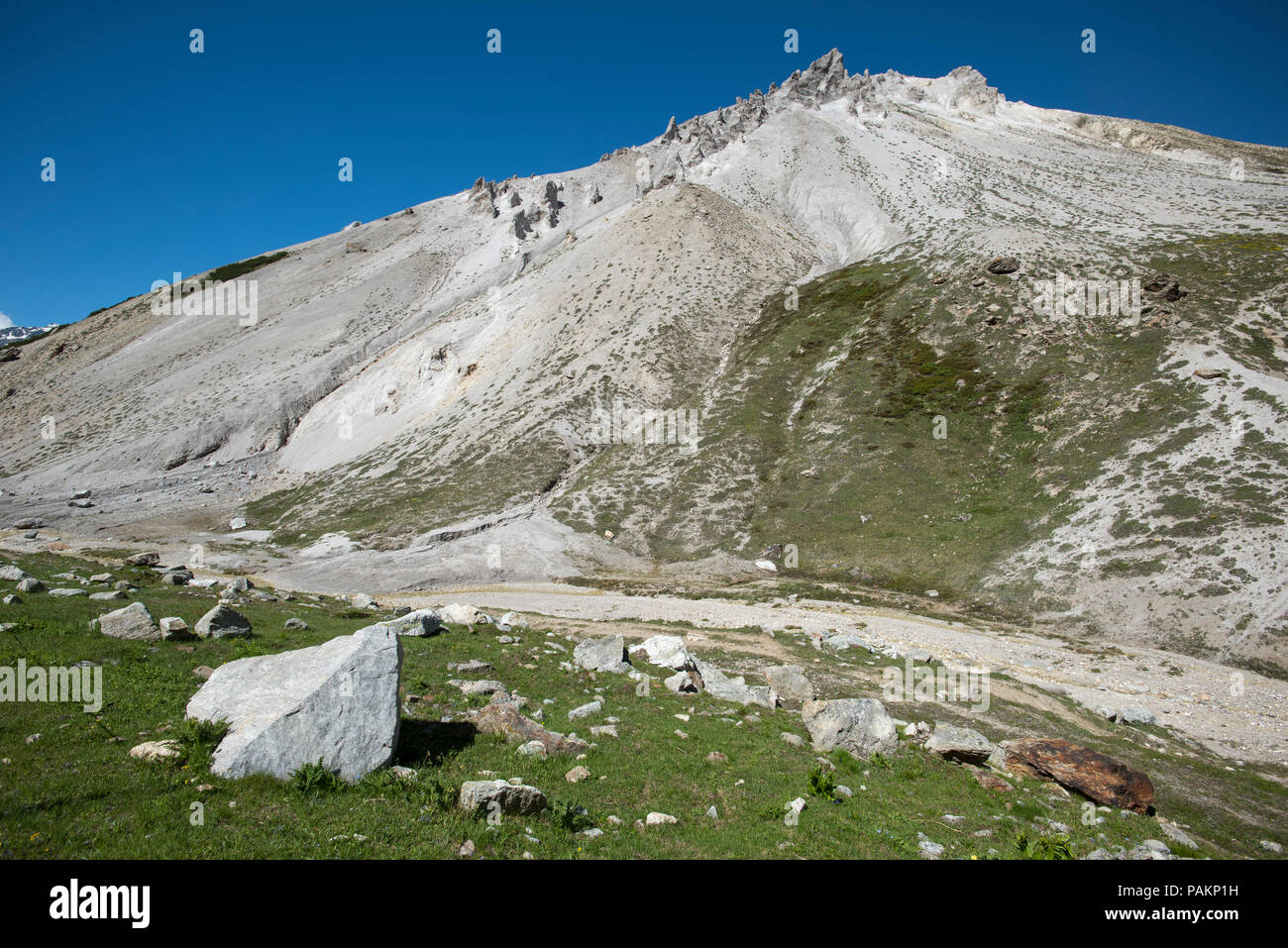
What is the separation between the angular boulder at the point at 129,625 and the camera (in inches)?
677

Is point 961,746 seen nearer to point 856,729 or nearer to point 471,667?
point 856,729

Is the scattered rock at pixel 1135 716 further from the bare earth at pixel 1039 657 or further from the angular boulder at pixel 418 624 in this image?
the angular boulder at pixel 418 624

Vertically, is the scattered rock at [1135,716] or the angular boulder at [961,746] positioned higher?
the angular boulder at [961,746]

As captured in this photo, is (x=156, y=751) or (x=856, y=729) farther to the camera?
(x=856, y=729)

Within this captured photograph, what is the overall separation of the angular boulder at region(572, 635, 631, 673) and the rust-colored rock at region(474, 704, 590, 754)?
26.0 feet

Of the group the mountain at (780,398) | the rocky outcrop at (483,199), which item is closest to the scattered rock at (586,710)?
the mountain at (780,398)

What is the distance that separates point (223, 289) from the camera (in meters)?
128

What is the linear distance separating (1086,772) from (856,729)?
599cm

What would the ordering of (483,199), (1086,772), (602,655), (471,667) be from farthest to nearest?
1. (483,199)
2. (602,655)
3. (471,667)
4. (1086,772)

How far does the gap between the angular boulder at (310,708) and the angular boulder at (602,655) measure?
466 inches

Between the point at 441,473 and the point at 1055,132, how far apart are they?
17612cm

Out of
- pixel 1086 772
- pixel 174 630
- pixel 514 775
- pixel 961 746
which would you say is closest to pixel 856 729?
pixel 961 746

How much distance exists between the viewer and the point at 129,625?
1738cm
